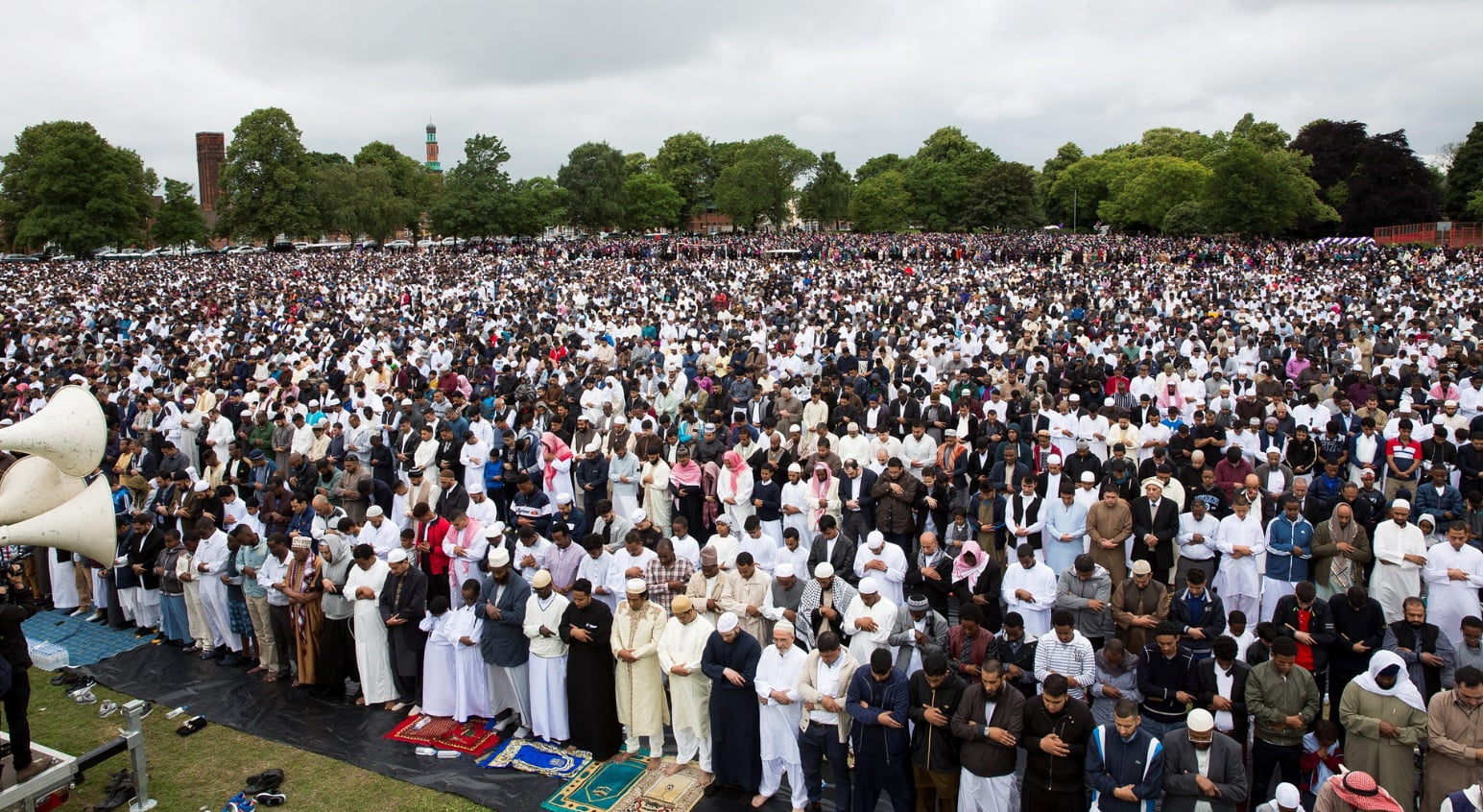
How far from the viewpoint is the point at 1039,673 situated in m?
5.60

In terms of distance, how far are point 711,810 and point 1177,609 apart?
322 centimetres

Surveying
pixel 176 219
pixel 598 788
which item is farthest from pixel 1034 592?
pixel 176 219

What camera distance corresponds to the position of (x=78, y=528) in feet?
14.6

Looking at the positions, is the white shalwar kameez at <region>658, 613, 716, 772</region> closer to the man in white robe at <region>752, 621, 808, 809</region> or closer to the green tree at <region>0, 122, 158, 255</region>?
the man in white robe at <region>752, 621, 808, 809</region>

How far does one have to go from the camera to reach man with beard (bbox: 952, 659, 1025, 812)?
4.98m

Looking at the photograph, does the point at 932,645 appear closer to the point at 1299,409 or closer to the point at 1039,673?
the point at 1039,673

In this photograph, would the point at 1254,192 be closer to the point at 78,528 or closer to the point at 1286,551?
the point at 1286,551

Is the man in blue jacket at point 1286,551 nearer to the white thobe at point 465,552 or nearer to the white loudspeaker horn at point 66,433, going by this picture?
the white thobe at point 465,552

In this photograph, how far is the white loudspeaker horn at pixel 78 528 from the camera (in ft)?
14.2

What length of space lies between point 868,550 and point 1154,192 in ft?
181

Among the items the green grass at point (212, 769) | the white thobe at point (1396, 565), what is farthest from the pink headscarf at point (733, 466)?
the white thobe at point (1396, 565)

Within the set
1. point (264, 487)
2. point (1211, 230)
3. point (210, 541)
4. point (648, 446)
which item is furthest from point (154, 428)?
point (1211, 230)

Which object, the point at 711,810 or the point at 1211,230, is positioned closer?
the point at 711,810

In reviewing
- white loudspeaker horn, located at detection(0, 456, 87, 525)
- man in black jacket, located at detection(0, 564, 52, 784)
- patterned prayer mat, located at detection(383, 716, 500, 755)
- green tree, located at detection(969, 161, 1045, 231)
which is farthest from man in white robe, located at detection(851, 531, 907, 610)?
green tree, located at detection(969, 161, 1045, 231)
